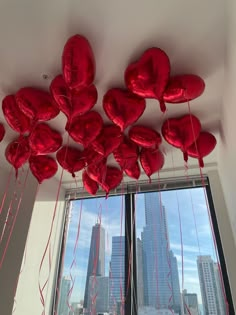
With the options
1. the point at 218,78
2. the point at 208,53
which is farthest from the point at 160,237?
the point at 208,53

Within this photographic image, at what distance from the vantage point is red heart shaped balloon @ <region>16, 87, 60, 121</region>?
3.67 ft

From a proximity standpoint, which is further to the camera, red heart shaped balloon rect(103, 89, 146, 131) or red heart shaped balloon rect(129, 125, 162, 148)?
red heart shaped balloon rect(129, 125, 162, 148)

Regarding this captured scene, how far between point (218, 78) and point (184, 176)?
105 centimetres

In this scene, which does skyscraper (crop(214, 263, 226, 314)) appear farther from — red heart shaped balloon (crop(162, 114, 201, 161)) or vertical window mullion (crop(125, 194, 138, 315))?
red heart shaped balloon (crop(162, 114, 201, 161))

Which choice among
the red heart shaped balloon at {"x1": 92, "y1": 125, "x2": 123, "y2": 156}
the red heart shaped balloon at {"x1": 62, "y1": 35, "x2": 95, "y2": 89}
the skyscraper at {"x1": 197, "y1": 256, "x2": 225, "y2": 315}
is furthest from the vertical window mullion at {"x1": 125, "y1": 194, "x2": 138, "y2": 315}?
the red heart shaped balloon at {"x1": 62, "y1": 35, "x2": 95, "y2": 89}

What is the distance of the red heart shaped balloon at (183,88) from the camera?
1.05 m

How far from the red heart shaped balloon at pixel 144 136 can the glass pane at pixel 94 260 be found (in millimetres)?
947

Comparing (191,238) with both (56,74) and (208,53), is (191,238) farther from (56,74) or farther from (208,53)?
(56,74)

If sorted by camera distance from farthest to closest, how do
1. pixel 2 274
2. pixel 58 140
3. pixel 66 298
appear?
pixel 66 298, pixel 2 274, pixel 58 140

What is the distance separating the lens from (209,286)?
1675 millimetres

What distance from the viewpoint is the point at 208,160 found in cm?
183

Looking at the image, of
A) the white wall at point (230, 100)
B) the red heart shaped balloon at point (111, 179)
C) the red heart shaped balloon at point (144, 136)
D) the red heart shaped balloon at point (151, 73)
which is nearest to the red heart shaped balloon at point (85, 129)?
the red heart shaped balloon at point (144, 136)

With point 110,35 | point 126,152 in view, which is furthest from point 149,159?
point 110,35

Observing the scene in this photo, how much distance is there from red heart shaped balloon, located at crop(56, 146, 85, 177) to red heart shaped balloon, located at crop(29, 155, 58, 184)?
118 mm
